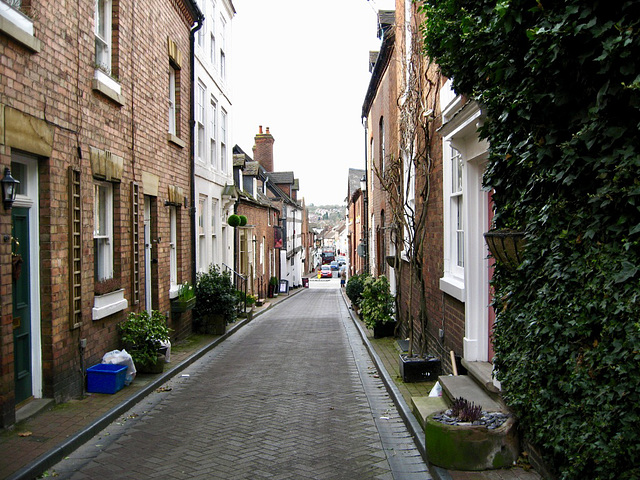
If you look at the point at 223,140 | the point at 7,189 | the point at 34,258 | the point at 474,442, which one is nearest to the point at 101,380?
the point at 34,258

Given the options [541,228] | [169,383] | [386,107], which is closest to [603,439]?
[541,228]

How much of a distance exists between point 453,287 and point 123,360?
4602mm

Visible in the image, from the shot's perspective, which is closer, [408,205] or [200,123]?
[408,205]

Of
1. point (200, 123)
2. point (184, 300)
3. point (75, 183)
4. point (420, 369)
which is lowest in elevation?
point (420, 369)

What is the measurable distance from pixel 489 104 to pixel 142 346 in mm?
6348

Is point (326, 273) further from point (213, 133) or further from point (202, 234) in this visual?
point (202, 234)

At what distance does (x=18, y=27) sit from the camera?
18.4ft

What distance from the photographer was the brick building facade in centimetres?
581

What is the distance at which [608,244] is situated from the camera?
10.1 feet

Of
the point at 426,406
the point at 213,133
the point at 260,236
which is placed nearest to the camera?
the point at 426,406

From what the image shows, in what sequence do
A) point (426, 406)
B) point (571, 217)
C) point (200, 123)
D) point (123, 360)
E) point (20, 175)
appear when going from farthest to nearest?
point (200, 123) → point (123, 360) → point (20, 175) → point (426, 406) → point (571, 217)

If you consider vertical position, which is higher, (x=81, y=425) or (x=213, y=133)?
(x=213, y=133)

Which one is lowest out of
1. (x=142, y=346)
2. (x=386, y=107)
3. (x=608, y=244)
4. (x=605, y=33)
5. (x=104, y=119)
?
(x=142, y=346)

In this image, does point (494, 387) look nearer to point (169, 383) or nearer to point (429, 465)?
point (429, 465)
